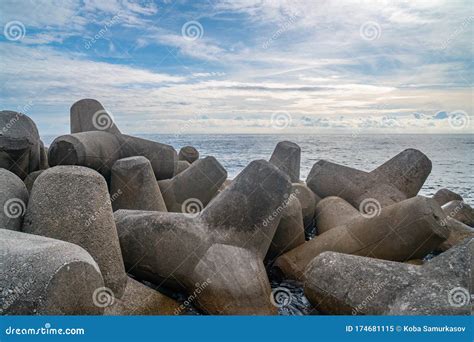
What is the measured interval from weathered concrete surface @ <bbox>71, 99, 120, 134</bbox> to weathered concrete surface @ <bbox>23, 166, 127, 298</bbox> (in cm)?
367

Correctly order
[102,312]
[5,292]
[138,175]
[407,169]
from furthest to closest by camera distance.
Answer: [407,169] < [138,175] < [102,312] < [5,292]

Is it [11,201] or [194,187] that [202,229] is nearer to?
[11,201]

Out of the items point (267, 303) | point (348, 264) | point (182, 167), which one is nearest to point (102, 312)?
point (267, 303)

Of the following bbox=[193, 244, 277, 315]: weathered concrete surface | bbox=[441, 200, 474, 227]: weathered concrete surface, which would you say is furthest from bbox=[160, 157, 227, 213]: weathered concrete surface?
bbox=[441, 200, 474, 227]: weathered concrete surface

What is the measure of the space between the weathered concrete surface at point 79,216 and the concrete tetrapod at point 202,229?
21.1 inches

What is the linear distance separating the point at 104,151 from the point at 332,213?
3413 mm

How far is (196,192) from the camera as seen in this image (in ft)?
22.9

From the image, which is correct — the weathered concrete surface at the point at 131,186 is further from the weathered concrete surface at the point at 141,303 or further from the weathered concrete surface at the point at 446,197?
the weathered concrete surface at the point at 446,197

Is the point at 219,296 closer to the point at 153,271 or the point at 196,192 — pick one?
the point at 153,271

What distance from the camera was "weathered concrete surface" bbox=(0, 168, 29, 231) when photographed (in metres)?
4.11

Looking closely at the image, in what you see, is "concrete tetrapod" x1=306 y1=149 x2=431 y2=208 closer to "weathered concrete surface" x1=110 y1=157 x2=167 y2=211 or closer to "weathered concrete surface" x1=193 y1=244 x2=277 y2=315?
"weathered concrete surface" x1=110 y1=157 x2=167 y2=211

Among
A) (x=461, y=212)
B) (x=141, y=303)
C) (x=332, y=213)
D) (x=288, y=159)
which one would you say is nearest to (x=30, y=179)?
(x=141, y=303)

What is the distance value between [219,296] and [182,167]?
493 centimetres

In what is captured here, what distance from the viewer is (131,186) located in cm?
588
